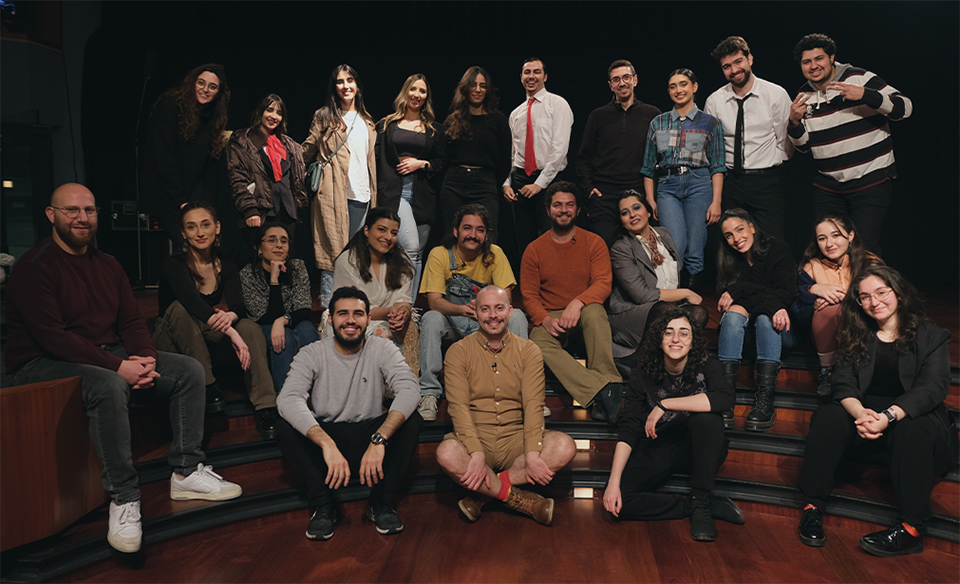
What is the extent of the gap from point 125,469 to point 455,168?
2358 mm

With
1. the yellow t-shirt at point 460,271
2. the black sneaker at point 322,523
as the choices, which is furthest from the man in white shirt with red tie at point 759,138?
the black sneaker at point 322,523

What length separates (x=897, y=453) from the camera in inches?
105

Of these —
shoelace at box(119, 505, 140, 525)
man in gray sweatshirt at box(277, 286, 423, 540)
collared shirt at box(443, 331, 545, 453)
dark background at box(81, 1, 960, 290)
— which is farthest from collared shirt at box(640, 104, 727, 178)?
shoelace at box(119, 505, 140, 525)

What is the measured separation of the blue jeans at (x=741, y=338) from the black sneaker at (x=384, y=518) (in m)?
1.74

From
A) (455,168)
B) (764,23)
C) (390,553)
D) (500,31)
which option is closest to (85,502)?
(390,553)

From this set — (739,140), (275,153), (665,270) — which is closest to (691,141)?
(739,140)

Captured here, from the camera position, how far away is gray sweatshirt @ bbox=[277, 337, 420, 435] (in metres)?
2.93

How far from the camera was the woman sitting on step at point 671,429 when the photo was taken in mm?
2893

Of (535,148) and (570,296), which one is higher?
(535,148)

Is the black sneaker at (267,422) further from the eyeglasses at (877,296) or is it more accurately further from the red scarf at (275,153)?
the eyeglasses at (877,296)

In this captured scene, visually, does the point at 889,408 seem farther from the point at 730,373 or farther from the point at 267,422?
the point at 267,422

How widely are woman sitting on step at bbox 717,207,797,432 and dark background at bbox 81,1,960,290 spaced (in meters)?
3.21

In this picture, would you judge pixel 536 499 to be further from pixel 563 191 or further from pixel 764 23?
pixel 764 23

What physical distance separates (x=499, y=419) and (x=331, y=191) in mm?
1729
